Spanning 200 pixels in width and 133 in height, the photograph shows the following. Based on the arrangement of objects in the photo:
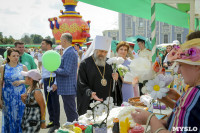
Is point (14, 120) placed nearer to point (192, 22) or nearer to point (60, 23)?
point (192, 22)

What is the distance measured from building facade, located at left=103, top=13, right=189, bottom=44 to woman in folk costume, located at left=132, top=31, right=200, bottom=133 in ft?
116

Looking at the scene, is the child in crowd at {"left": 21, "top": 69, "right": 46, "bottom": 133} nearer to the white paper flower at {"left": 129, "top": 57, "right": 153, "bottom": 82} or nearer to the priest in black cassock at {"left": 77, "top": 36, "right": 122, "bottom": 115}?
the priest in black cassock at {"left": 77, "top": 36, "right": 122, "bottom": 115}

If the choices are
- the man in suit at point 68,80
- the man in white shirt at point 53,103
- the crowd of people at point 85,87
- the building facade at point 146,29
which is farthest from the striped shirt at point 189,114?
the building facade at point 146,29

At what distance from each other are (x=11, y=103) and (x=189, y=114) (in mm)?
3490

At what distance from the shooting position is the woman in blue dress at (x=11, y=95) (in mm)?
3781

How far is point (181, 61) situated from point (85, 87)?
6.75ft

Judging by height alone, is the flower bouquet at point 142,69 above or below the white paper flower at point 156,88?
above

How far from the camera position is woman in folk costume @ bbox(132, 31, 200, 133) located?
1062 millimetres

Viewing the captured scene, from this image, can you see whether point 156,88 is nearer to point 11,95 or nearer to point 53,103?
point 11,95

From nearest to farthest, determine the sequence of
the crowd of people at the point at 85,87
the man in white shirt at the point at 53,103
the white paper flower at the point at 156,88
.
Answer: the crowd of people at the point at 85,87 < the white paper flower at the point at 156,88 < the man in white shirt at the point at 53,103

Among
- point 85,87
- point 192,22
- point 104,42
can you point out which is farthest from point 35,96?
point 192,22

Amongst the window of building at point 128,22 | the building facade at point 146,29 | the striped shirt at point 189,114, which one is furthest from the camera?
the window of building at point 128,22

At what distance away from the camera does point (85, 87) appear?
3.11 metres

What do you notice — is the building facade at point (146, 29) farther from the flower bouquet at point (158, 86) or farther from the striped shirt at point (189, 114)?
the striped shirt at point (189, 114)
